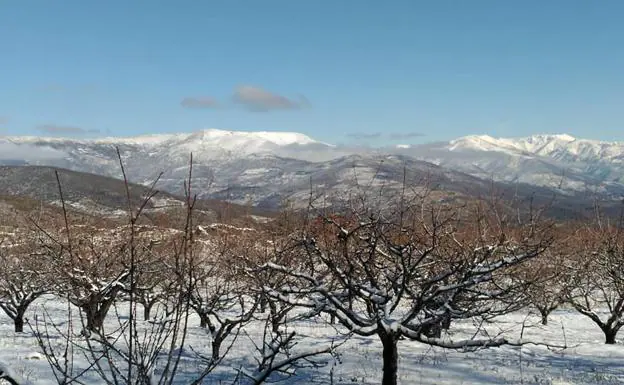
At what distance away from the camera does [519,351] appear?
17453 mm

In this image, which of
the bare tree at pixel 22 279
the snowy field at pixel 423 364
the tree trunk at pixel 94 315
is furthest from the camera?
the bare tree at pixel 22 279

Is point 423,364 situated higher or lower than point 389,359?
lower

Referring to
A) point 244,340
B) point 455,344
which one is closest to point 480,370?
point 455,344

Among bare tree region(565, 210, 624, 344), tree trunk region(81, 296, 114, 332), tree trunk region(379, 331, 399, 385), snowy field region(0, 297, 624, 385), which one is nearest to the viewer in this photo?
tree trunk region(81, 296, 114, 332)

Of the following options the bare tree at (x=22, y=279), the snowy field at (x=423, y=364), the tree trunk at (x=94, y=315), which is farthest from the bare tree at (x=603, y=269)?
the bare tree at (x=22, y=279)

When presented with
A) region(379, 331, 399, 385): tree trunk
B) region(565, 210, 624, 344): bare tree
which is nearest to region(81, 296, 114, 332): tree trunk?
region(379, 331, 399, 385): tree trunk

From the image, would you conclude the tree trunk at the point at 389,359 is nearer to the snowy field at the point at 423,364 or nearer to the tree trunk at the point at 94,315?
the snowy field at the point at 423,364

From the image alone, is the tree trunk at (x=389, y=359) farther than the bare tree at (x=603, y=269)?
No

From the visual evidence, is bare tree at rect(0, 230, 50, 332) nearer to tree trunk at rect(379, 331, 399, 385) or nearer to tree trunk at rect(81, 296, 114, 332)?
tree trunk at rect(81, 296, 114, 332)

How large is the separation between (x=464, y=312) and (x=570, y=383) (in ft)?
16.8

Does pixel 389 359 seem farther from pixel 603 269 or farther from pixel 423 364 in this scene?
pixel 603 269

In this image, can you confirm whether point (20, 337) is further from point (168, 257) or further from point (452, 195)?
point (452, 195)

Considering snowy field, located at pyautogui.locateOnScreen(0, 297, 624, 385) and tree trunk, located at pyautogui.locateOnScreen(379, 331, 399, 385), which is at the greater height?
tree trunk, located at pyautogui.locateOnScreen(379, 331, 399, 385)

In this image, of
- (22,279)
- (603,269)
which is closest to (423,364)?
(603,269)
